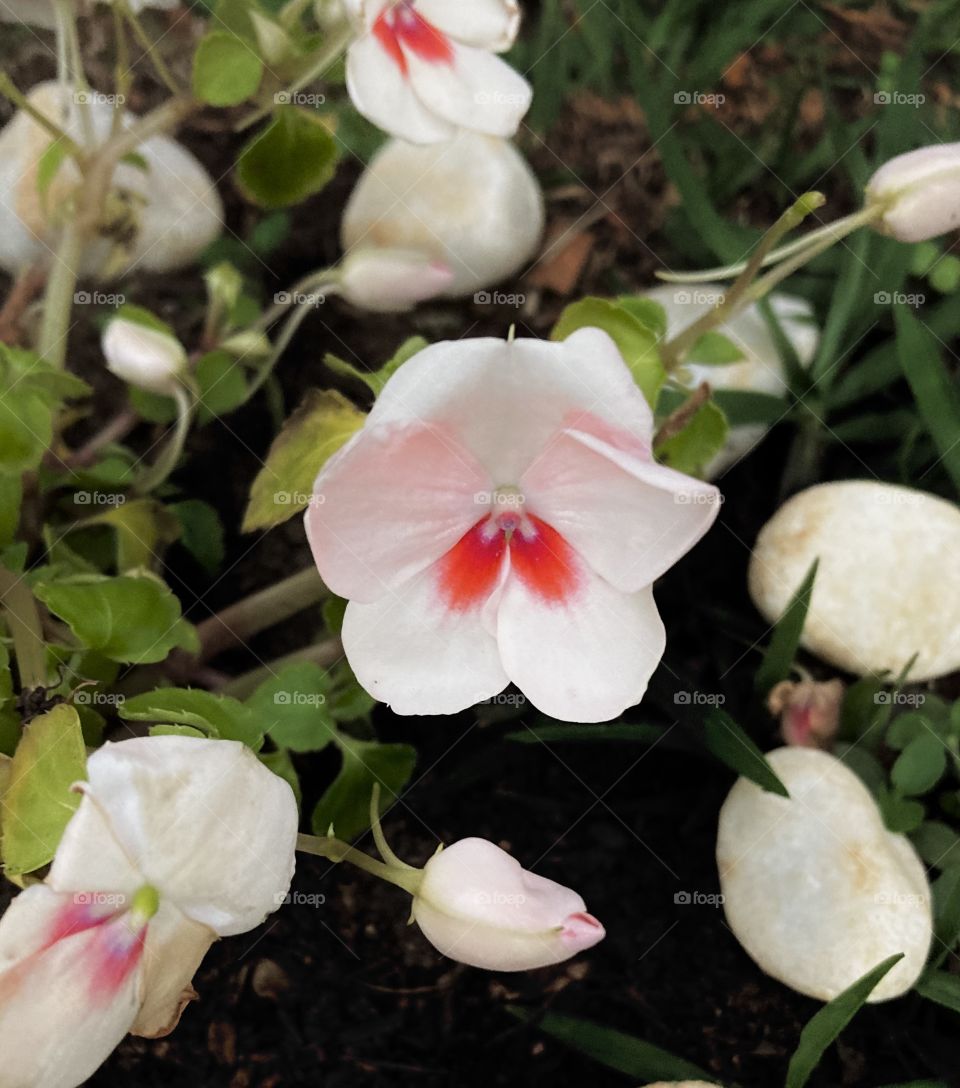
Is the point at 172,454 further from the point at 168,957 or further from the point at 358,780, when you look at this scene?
the point at 168,957

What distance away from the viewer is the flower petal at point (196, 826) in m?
0.43

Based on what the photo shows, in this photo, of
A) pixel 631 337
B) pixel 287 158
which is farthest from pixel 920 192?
pixel 287 158

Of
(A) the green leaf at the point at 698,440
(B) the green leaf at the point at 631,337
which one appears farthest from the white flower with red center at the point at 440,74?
(A) the green leaf at the point at 698,440

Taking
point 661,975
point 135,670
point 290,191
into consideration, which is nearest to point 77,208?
point 290,191

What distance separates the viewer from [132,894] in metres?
0.44

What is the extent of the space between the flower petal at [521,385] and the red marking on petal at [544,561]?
7 cm

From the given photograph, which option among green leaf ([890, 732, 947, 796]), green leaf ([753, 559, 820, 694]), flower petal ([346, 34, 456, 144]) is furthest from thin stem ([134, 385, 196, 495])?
green leaf ([890, 732, 947, 796])

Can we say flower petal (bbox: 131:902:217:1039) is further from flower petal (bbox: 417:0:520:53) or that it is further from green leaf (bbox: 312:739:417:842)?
flower petal (bbox: 417:0:520:53)

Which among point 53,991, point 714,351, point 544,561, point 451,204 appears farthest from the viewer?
point 451,204

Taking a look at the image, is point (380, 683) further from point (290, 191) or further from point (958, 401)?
point (958, 401)

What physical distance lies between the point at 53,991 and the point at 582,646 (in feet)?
0.89

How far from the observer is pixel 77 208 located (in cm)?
78

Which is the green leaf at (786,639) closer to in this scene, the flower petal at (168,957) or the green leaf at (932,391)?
the green leaf at (932,391)

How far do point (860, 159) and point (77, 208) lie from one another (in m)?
0.73
